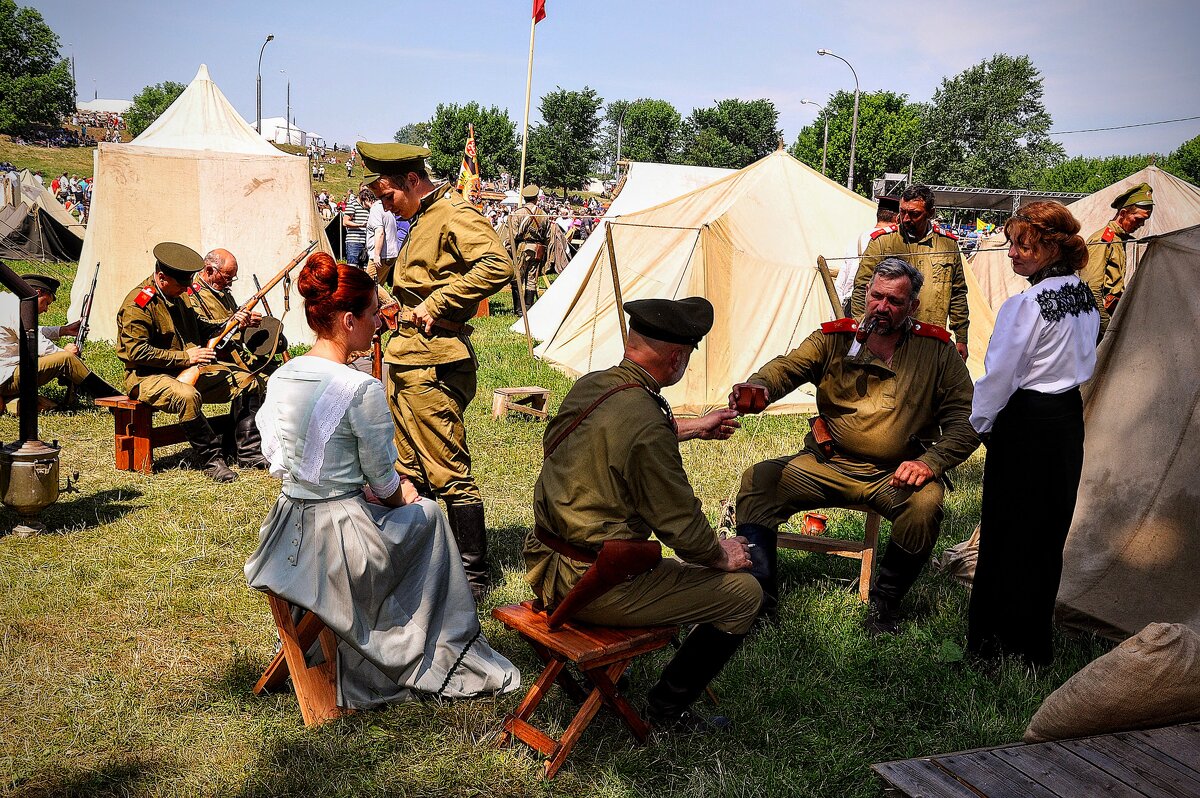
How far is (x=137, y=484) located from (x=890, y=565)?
4.85 meters

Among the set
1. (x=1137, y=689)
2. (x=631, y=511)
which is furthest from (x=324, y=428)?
(x=1137, y=689)

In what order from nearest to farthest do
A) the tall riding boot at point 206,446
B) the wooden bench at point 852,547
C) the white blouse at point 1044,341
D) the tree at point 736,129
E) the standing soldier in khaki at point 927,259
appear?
the white blouse at point 1044,341 → the wooden bench at point 852,547 → the standing soldier in khaki at point 927,259 → the tall riding boot at point 206,446 → the tree at point 736,129

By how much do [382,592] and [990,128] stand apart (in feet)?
257

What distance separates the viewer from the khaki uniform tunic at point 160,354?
6066 mm

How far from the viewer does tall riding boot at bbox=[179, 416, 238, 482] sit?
20.4 feet

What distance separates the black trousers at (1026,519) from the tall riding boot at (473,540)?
2256mm

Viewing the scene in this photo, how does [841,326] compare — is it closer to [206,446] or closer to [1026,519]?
[1026,519]

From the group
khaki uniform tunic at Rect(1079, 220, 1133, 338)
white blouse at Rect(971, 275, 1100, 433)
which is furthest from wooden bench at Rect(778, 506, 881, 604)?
khaki uniform tunic at Rect(1079, 220, 1133, 338)

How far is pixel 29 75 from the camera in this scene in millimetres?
63656

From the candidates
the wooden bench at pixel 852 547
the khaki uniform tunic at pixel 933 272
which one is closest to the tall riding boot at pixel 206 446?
the wooden bench at pixel 852 547

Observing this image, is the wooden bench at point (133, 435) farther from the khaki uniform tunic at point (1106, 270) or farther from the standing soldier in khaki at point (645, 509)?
the khaki uniform tunic at point (1106, 270)

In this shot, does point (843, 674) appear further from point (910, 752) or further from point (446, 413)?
point (446, 413)

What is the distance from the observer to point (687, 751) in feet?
10.1

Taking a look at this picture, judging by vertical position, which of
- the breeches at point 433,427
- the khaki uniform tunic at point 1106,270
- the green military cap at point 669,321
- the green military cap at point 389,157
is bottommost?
the breeches at point 433,427
